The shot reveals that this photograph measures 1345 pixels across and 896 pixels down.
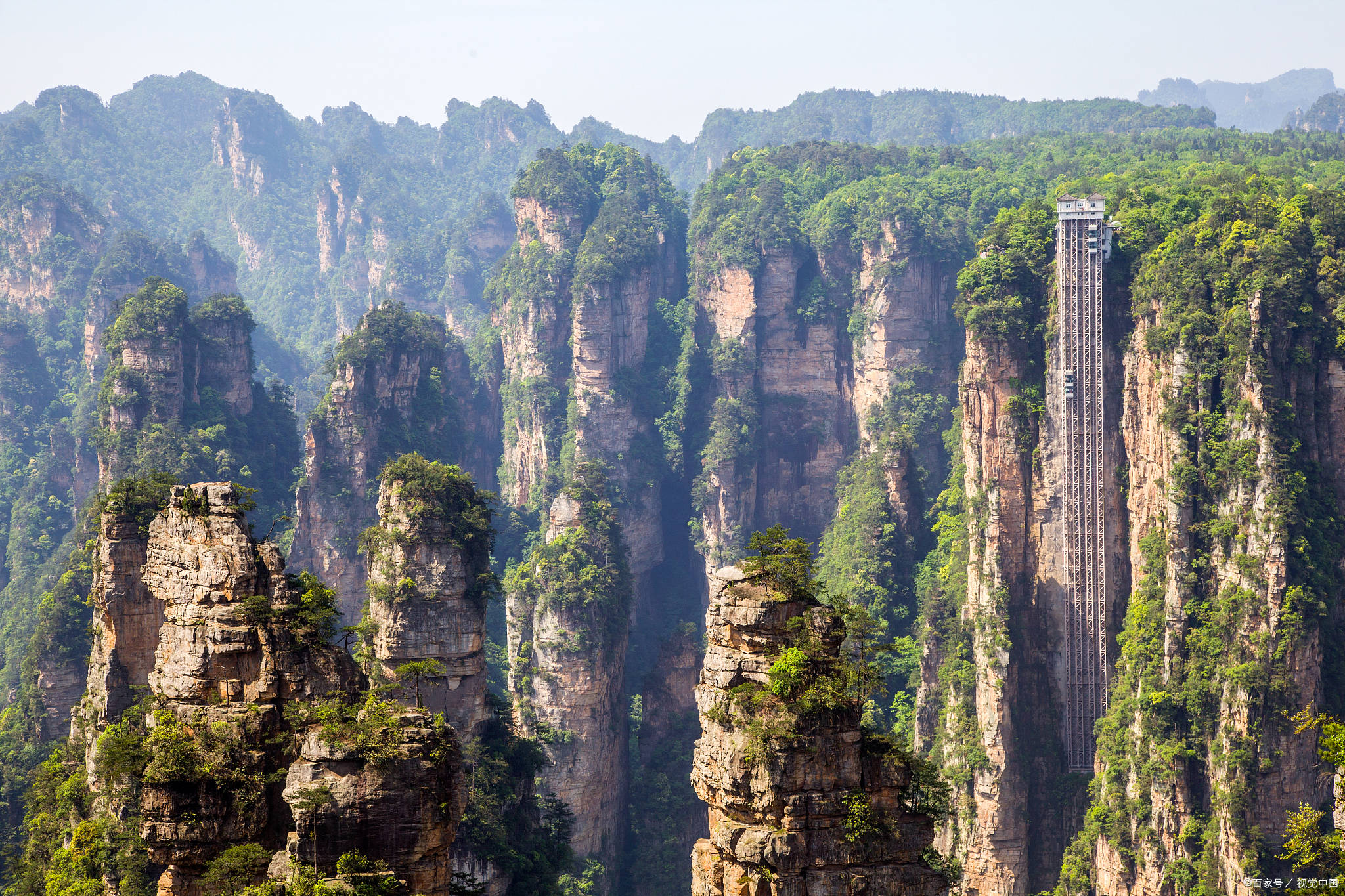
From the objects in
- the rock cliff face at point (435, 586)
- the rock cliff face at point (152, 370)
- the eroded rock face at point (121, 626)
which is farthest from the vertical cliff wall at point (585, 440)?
the eroded rock face at point (121, 626)

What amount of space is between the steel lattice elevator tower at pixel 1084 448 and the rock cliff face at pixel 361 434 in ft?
105

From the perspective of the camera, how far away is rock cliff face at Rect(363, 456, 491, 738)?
154 ft

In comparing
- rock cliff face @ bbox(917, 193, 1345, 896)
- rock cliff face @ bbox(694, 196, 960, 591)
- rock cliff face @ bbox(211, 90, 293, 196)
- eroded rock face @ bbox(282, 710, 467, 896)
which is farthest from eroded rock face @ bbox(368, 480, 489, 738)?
rock cliff face @ bbox(211, 90, 293, 196)

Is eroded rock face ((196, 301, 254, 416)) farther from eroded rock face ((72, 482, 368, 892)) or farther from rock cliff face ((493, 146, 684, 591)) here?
eroded rock face ((72, 482, 368, 892))

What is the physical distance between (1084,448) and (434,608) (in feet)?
81.2

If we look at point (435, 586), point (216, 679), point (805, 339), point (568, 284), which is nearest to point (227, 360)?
point (568, 284)

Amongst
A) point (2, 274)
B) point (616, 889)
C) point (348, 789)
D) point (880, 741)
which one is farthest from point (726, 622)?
point (2, 274)

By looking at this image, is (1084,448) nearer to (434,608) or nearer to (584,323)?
(434,608)

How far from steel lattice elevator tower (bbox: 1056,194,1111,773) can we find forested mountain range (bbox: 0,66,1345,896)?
0.74 metres

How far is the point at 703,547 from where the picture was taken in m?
81.1

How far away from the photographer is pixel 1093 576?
55156 millimetres

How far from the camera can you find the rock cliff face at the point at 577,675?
60.8 m

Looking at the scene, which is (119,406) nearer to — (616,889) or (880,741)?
(616,889)

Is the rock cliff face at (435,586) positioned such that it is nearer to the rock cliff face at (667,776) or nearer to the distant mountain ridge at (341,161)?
the rock cliff face at (667,776)
